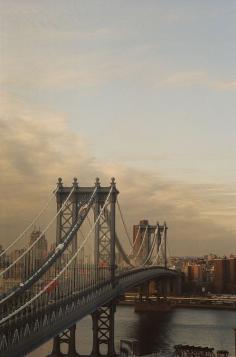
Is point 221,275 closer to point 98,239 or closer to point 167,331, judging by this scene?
point 167,331

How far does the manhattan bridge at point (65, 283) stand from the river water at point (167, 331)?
326cm

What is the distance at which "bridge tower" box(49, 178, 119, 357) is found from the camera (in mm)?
33188

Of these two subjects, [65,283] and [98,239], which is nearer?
[65,283]

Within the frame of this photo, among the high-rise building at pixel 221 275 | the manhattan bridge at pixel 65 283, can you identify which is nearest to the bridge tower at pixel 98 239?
the manhattan bridge at pixel 65 283

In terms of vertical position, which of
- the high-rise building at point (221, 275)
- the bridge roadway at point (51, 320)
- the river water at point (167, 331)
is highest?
the high-rise building at point (221, 275)

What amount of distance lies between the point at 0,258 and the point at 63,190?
740cm

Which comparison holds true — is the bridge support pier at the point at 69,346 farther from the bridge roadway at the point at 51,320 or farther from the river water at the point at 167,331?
the river water at the point at 167,331

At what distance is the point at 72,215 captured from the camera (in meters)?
34.2

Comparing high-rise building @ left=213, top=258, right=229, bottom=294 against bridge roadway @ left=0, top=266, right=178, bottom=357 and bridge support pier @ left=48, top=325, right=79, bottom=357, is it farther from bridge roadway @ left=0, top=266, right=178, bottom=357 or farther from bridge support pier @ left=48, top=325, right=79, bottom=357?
bridge support pier @ left=48, top=325, right=79, bottom=357

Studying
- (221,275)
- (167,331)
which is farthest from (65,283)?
(221,275)

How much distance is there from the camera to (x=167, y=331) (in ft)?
164

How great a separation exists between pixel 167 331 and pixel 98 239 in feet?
51.0

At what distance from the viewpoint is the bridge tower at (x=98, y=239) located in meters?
33.2

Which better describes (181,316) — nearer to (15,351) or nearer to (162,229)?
(162,229)
